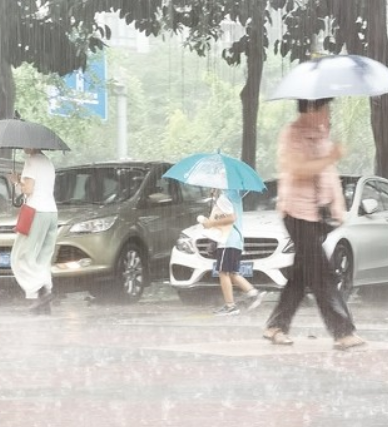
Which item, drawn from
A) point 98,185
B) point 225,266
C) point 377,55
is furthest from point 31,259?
point 377,55

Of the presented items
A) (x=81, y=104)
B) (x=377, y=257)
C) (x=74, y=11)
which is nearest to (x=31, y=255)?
Result: (x=377, y=257)

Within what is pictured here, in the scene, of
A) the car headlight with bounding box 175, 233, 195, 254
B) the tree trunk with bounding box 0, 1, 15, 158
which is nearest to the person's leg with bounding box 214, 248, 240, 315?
the car headlight with bounding box 175, 233, 195, 254

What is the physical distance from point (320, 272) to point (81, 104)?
20.5 m

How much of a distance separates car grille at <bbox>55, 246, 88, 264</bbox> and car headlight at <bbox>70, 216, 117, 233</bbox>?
0.20 metres

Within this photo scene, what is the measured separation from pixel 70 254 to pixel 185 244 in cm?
128

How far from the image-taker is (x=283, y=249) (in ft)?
43.5

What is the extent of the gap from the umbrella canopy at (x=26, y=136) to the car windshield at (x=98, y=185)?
1228 mm

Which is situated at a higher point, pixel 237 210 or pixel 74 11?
pixel 74 11

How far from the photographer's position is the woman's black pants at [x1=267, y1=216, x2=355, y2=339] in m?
8.85

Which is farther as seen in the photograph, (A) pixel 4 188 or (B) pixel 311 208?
(A) pixel 4 188

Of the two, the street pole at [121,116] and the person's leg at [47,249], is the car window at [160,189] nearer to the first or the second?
the person's leg at [47,249]

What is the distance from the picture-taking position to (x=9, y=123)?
13.9 m

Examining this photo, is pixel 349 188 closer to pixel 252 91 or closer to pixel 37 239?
pixel 37 239

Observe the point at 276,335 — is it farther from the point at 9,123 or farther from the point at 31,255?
the point at 9,123
